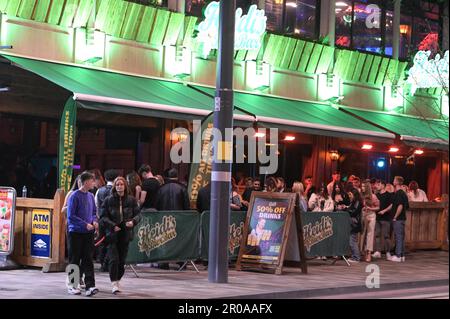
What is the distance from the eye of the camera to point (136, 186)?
17.7 m

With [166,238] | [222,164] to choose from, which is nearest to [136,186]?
[166,238]

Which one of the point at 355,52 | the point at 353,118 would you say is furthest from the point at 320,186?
the point at 355,52

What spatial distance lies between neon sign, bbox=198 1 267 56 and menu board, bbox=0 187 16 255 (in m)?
7.59

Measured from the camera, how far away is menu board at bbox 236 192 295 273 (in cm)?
1794

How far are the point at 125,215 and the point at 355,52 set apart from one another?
52.0 feet

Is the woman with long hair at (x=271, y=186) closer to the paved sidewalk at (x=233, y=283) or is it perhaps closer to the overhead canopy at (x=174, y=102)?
the paved sidewalk at (x=233, y=283)

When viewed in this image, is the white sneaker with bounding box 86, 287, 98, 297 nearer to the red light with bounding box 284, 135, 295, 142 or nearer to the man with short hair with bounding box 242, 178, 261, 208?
the man with short hair with bounding box 242, 178, 261, 208

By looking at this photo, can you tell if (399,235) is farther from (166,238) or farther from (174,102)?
(166,238)

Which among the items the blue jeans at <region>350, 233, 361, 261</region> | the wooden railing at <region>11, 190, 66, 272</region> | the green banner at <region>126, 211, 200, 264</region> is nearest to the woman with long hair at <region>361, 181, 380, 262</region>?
the blue jeans at <region>350, 233, 361, 261</region>

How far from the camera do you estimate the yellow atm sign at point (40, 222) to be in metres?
16.7

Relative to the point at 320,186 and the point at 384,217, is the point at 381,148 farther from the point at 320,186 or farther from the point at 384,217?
the point at 384,217

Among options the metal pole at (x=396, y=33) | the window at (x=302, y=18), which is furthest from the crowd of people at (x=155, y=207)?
the metal pole at (x=396, y=33)

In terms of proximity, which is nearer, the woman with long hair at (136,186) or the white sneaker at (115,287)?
the white sneaker at (115,287)

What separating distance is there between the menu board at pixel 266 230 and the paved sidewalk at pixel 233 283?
306 mm
